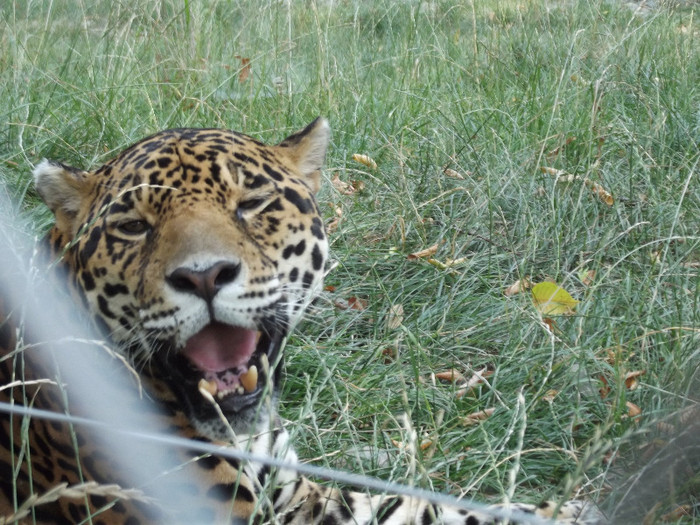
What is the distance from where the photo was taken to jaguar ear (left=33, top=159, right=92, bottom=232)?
3.48 metres

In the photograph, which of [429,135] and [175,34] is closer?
[429,135]

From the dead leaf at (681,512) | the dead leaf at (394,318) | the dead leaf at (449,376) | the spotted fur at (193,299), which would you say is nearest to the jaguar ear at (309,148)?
the spotted fur at (193,299)

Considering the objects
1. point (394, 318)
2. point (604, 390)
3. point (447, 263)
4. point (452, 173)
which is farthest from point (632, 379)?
point (452, 173)

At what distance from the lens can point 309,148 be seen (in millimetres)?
3988

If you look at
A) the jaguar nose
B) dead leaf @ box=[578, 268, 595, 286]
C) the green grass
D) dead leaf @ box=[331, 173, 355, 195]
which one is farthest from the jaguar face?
dead leaf @ box=[331, 173, 355, 195]

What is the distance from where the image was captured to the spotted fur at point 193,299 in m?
3.06

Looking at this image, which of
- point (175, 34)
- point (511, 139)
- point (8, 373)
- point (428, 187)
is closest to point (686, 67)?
point (511, 139)

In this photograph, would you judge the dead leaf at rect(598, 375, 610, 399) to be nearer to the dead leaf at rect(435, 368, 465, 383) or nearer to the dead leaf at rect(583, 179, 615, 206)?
the dead leaf at rect(435, 368, 465, 383)

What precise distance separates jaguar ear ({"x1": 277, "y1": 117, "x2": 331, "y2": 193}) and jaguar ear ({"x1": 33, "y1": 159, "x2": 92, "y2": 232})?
86 centimetres

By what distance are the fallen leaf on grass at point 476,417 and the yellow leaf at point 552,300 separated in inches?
26.1

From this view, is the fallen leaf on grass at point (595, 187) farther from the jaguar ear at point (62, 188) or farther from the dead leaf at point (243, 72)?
the dead leaf at point (243, 72)

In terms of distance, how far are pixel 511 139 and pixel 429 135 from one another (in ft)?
2.03

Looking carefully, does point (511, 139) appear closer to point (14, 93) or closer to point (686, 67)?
point (686, 67)

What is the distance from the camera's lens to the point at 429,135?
6.38m
